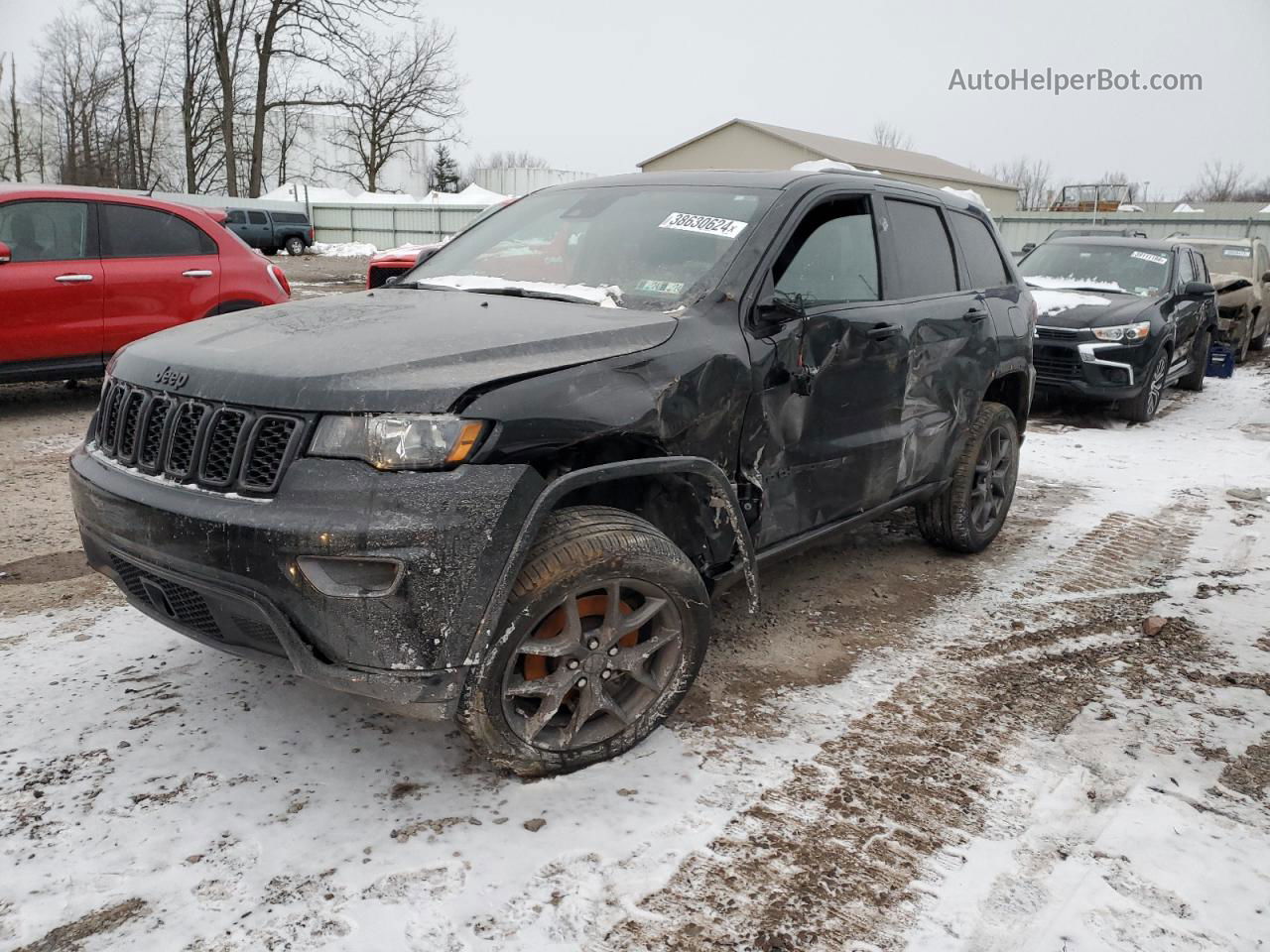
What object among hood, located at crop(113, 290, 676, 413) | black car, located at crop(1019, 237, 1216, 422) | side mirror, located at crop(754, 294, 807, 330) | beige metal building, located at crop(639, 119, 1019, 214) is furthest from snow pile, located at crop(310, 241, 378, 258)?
side mirror, located at crop(754, 294, 807, 330)

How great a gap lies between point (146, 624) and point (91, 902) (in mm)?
1726

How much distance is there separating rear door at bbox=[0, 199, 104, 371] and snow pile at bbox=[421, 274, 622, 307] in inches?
173

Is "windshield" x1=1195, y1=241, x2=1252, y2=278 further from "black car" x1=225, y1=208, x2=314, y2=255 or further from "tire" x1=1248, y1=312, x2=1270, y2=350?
"black car" x1=225, y1=208, x2=314, y2=255

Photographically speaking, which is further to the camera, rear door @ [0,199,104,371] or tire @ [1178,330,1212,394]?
tire @ [1178,330,1212,394]

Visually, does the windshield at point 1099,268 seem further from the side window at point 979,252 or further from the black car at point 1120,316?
the side window at point 979,252

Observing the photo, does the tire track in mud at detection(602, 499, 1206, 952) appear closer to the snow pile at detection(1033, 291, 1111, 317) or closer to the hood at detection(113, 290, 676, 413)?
the hood at detection(113, 290, 676, 413)

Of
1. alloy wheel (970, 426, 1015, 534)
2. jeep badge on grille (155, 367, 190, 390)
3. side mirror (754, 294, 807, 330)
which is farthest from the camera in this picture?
alloy wheel (970, 426, 1015, 534)

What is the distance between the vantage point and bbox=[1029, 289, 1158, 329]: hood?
891 cm

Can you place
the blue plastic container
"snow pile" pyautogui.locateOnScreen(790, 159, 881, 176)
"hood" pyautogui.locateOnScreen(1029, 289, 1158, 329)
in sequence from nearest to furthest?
"snow pile" pyautogui.locateOnScreen(790, 159, 881, 176) < "hood" pyautogui.locateOnScreen(1029, 289, 1158, 329) < the blue plastic container

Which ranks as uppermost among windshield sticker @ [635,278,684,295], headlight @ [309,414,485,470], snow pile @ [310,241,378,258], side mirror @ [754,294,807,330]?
snow pile @ [310,241,378,258]

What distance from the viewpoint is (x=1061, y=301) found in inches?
367

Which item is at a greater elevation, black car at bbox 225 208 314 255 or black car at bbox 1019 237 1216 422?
black car at bbox 225 208 314 255

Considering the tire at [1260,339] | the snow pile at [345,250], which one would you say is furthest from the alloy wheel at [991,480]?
the snow pile at [345,250]

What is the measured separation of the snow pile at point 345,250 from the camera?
31.8 meters
